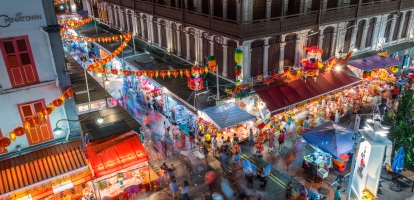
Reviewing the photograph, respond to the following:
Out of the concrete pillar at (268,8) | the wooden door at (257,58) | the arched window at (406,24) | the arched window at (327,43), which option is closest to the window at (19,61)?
the wooden door at (257,58)

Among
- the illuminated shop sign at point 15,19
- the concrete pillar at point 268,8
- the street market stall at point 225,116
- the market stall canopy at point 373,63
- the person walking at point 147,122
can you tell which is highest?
the illuminated shop sign at point 15,19

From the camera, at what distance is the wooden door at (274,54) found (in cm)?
1953

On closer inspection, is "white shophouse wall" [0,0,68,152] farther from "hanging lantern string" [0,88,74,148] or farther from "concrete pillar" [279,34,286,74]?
"concrete pillar" [279,34,286,74]

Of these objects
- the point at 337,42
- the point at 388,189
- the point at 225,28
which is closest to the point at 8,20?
the point at 225,28

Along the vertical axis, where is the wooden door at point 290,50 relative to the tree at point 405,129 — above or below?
above

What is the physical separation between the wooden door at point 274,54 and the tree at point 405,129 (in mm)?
7095

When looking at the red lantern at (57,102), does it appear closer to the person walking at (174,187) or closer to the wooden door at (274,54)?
the person walking at (174,187)

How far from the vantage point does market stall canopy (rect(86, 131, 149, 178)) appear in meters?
14.8

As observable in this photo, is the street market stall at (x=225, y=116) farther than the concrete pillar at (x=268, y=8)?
No

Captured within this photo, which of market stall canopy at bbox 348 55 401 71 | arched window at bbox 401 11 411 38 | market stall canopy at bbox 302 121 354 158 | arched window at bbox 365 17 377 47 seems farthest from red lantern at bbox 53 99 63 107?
arched window at bbox 401 11 411 38

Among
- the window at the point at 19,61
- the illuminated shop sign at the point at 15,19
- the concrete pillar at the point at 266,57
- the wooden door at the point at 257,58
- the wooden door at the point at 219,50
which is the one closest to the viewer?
the illuminated shop sign at the point at 15,19

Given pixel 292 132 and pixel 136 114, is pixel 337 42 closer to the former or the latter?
pixel 292 132

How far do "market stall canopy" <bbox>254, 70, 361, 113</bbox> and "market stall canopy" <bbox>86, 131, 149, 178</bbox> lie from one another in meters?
8.02

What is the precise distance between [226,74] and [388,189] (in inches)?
436
